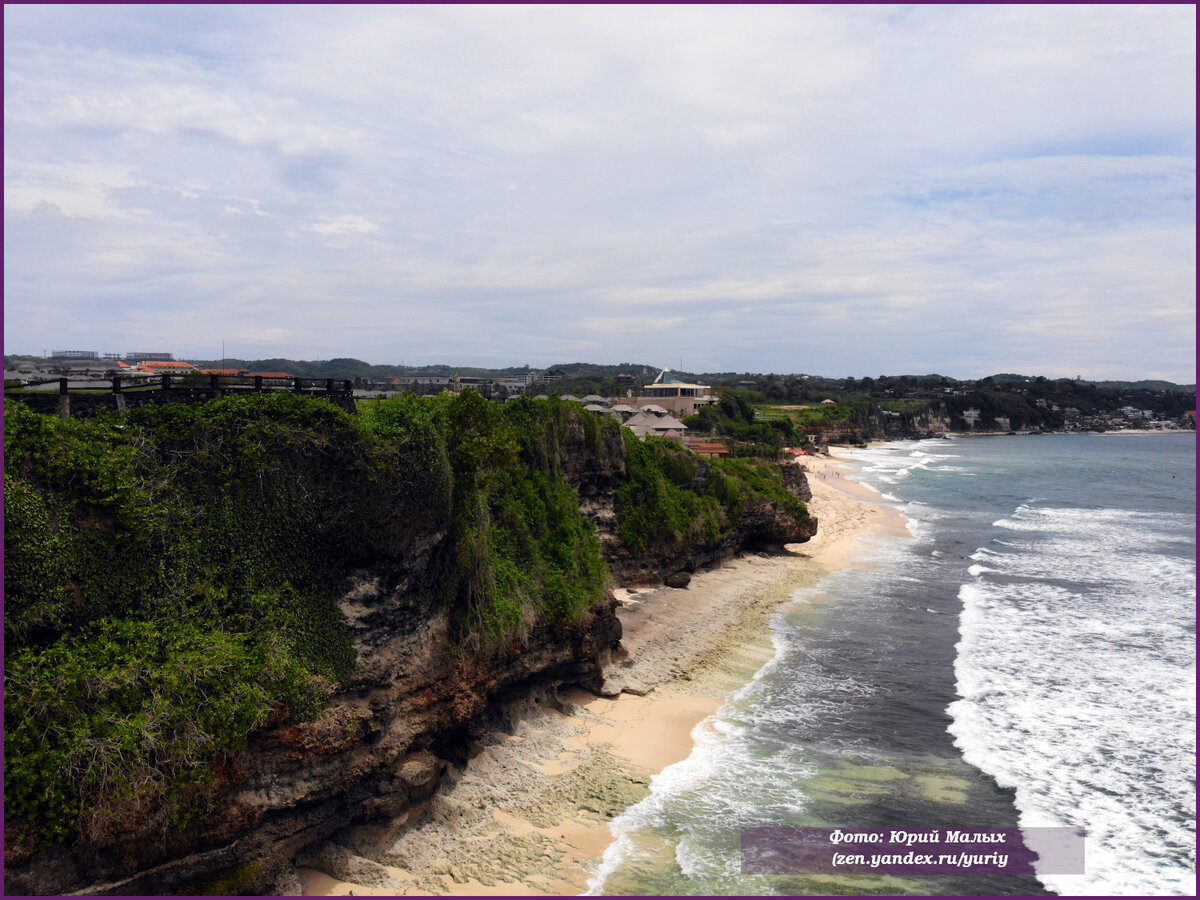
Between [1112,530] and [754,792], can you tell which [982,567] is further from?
[754,792]

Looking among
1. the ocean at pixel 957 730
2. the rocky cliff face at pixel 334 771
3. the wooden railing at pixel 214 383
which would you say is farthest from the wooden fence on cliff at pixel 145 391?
the ocean at pixel 957 730

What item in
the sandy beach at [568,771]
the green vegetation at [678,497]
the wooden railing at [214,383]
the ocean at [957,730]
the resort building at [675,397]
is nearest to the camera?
the sandy beach at [568,771]

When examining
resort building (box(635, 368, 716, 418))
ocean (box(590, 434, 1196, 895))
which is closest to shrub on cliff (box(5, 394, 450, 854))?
ocean (box(590, 434, 1196, 895))

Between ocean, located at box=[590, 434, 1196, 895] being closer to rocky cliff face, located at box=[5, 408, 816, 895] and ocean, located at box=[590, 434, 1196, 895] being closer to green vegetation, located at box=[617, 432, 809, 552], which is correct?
rocky cliff face, located at box=[5, 408, 816, 895]

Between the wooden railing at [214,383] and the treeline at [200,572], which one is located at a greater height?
the wooden railing at [214,383]

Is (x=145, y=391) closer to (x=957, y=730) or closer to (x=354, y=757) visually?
(x=354, y=757)

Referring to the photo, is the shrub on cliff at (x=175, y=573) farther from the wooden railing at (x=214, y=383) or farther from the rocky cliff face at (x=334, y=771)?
the wooden railing at (x=214, y=383)

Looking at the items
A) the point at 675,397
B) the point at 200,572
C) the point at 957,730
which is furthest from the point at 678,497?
the point at 675,397
